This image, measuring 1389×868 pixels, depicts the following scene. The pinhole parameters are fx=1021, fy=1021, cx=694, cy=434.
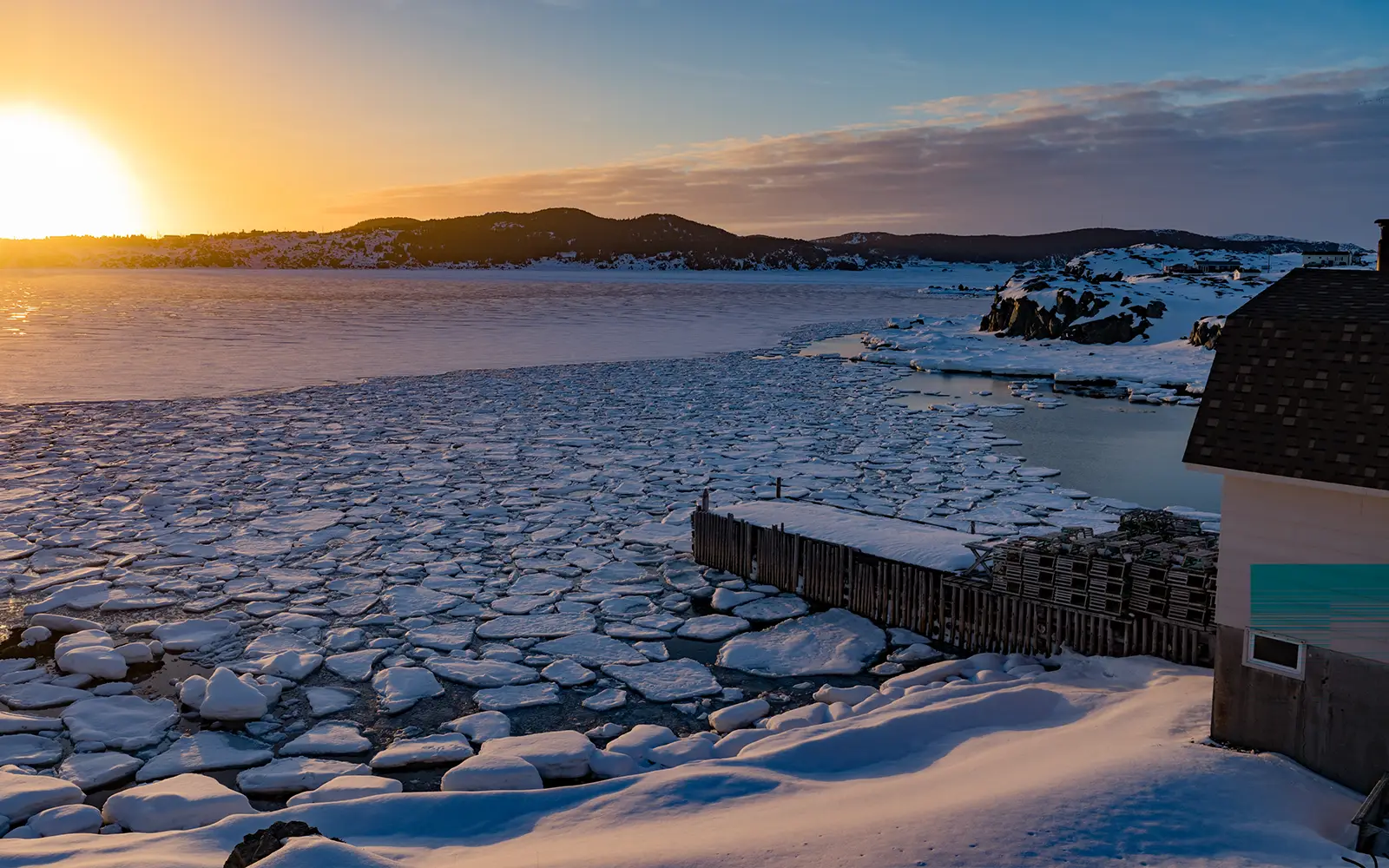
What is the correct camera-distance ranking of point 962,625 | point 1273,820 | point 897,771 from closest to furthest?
1. point 1273,820
2. point 897,771
3. point 962,625

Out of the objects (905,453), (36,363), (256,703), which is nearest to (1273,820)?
(256,703)

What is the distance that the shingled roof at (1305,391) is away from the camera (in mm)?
7039

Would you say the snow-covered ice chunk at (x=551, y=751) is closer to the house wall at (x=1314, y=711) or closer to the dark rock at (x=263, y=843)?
the dark rock at (x=263, y=843)

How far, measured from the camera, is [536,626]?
1166cm

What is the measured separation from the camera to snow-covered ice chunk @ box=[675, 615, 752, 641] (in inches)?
455

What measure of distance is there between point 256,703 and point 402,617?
264 cm

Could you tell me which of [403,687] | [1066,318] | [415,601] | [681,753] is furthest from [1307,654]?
[1066,318]

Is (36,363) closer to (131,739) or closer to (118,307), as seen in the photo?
(131,739)

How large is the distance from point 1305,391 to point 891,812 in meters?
4.28

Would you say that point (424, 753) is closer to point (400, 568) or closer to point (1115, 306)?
point (400, 568)

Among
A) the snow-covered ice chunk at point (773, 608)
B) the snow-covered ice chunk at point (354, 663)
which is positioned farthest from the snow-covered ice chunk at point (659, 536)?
the snow-covered ice chunk at point (354, 663)

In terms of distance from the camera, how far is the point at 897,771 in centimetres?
812

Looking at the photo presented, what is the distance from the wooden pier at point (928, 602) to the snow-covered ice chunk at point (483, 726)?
14.9 feet

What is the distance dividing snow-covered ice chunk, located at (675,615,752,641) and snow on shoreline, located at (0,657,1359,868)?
2775 millimetres
